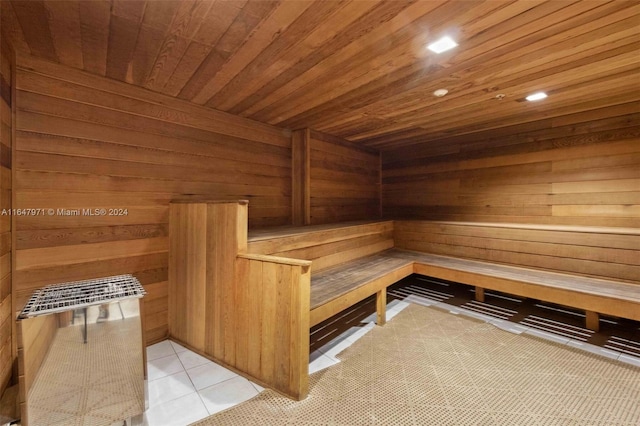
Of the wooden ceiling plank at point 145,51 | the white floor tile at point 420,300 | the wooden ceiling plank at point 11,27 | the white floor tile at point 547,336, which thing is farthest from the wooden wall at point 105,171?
the white floor tile at point 547,336

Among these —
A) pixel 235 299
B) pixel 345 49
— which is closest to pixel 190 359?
pixel 235 299

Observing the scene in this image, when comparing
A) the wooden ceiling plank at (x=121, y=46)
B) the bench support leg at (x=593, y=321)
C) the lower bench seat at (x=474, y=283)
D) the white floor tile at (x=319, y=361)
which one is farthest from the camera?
the bench support leg at (x=593, y=321)

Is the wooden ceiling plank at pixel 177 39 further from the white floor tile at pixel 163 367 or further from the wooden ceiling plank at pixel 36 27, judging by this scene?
the white floor tile at pixel 163 367

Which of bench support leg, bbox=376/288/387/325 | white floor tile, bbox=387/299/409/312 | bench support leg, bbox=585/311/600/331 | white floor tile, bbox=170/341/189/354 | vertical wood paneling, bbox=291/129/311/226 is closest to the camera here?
white floor tile, bbox=170/341/189/354

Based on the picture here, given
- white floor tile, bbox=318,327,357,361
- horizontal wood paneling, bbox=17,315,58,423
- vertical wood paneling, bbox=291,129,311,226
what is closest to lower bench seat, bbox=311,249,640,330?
white floor tile, bbox=318,327,357,361

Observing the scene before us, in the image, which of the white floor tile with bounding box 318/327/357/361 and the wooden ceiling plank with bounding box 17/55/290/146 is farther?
the white floor tile with bounding box 318/327/357/361

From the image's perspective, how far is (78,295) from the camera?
5.31 feet

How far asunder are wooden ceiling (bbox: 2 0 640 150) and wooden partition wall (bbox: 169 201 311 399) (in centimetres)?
98

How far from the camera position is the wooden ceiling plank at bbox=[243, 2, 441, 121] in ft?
4.62

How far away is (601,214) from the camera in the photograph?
302cm

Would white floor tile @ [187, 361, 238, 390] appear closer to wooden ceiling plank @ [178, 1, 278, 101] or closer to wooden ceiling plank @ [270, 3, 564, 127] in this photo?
wooden ceiling plank @ [178, 1, 278, 101]

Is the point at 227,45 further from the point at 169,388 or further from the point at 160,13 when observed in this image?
the point at 169,388

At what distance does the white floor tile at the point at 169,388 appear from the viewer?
175 centimetres

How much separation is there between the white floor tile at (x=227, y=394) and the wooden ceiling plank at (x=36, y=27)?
228cm
